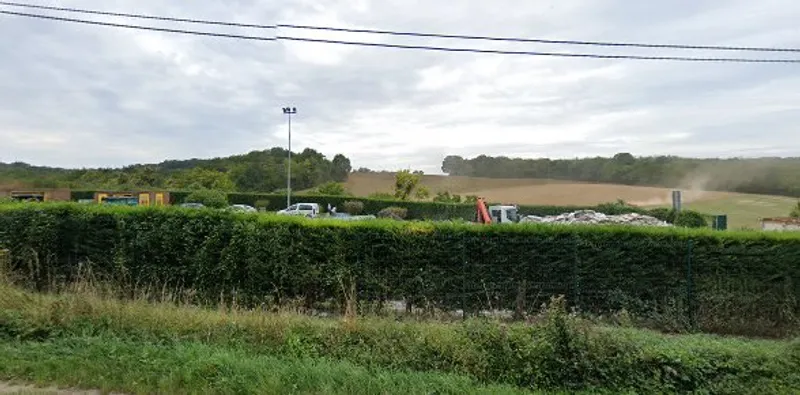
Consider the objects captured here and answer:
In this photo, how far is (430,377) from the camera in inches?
197

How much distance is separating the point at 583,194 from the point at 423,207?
16470mm

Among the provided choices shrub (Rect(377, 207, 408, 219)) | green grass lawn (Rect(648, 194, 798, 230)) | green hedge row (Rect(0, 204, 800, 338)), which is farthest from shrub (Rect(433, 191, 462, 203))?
green hedge row (Rect(0, 204, 800, 338))

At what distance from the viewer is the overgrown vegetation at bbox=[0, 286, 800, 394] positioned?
4.98 m

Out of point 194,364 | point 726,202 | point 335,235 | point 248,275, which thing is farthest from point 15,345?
point 726,202

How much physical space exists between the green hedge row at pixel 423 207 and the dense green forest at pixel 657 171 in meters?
2.83

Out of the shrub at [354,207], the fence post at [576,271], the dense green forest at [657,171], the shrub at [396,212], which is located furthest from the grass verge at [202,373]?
the shrub at [354,207]

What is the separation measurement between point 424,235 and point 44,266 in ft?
29.1

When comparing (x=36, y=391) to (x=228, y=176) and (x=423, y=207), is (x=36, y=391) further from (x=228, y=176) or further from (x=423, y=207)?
(x=228, y=176)

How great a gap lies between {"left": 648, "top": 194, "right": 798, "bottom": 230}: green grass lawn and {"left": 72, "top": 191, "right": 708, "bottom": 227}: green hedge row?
2018 millimetres

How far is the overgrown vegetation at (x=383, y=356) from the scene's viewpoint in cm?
498

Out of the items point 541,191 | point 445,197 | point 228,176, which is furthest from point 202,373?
point 228,176

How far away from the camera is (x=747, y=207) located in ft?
118

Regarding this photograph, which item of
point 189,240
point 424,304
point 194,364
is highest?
point 189,240

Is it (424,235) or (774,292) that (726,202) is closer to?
(774,292)
